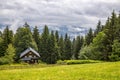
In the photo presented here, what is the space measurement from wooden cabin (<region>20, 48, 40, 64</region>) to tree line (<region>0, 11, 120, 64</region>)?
3657 mm

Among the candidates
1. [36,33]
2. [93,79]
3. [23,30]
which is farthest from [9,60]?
[93,79]

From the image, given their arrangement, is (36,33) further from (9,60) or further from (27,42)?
(9,60)

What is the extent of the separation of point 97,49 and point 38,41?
50.1m

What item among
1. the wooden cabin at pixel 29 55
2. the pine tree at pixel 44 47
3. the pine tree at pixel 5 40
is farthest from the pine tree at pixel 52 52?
the pine tree at pixel 5 40

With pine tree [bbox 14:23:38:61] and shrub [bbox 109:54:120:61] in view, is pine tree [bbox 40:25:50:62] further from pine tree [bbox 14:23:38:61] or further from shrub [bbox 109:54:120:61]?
shrub [bbox 109:54:120:61]

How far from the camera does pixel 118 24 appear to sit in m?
89.1

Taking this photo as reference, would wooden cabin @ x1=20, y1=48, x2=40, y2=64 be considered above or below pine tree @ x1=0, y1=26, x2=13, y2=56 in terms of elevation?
below

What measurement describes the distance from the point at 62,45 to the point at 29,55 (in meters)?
34.7

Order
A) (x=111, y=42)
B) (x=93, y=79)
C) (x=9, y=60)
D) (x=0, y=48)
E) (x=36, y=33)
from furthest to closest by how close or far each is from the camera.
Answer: (x=36, y=33)
(x=0, y=48)
(x=9, y=60)
(x=111, y=42)
(x=93, y=79)

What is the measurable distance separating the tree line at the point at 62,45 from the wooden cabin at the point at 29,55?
366 centimetres

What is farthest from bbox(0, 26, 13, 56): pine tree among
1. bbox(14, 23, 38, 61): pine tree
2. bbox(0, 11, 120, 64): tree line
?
bbox(14, 23, 38, 61): pine tree

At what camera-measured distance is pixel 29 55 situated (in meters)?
115

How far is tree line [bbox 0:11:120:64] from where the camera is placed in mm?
Answer: 87562

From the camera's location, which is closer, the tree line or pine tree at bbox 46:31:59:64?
the tree line
